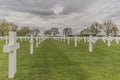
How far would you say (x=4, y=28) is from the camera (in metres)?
70.4

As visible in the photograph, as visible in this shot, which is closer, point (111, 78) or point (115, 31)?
point (111, 78)

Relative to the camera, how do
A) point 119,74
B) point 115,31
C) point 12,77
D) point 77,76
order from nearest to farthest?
point 12,77, point 77,76, point 119,74, point 115,31

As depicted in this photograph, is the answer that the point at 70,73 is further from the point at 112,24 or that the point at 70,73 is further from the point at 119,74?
the point at 112,24

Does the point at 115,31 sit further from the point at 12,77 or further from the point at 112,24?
the point at 12,77

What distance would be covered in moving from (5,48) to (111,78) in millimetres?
3888

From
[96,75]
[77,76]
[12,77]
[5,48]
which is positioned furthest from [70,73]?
[5,48]

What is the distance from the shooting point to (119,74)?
7742mm

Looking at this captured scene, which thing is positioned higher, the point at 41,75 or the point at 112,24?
the point at 112,24

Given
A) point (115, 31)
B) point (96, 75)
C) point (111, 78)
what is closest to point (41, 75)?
point (96, 75)

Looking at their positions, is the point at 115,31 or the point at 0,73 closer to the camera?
the point at 0,73

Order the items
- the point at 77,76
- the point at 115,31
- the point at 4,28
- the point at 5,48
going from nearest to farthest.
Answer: the point at 5,48, the point at 77,76, the point at 4,28, the point at 115,31

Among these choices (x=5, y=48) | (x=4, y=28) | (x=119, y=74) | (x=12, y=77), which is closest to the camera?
(x=5, y=48)

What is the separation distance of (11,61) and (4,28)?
66.4m

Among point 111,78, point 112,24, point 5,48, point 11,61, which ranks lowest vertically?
point 111,78
